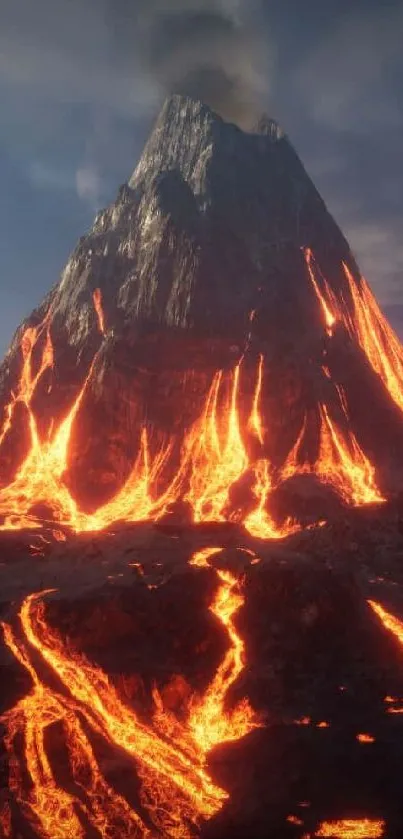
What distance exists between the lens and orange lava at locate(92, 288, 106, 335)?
334ft

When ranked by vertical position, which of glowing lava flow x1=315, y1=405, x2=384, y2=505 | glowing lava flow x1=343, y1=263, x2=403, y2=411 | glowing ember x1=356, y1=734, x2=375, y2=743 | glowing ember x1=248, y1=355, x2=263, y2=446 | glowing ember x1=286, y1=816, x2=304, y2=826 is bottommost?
glowing ember x1=286, y1=816, x2=304, y2=826

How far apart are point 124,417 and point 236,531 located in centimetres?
2856

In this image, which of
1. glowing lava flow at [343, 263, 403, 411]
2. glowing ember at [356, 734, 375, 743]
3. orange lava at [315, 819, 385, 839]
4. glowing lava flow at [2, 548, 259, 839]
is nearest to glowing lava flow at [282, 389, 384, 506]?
glowing lava flow at [343, 263, 403, 411]

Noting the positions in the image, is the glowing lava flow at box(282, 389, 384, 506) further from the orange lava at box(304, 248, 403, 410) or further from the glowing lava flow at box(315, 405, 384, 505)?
the orange lava at box(304, 248, 403, 410)

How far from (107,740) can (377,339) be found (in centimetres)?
9539

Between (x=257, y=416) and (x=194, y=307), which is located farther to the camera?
(x=194, y=307)

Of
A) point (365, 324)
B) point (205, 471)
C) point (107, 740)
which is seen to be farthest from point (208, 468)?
point (107, 740)

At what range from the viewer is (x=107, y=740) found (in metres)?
38.0

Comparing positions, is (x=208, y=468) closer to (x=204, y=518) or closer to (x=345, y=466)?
(x=204, y=518)

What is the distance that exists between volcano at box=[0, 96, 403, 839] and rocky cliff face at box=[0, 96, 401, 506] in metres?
0.43

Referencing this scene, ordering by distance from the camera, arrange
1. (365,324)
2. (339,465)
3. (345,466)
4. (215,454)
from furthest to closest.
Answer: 1. (365,324)
2. (215,454)
3. (345,466)
4. (339,465)

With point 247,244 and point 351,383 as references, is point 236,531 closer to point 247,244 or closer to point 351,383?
point 351,383

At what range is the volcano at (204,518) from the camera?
34.6 m

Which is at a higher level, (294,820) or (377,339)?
(377,339)
